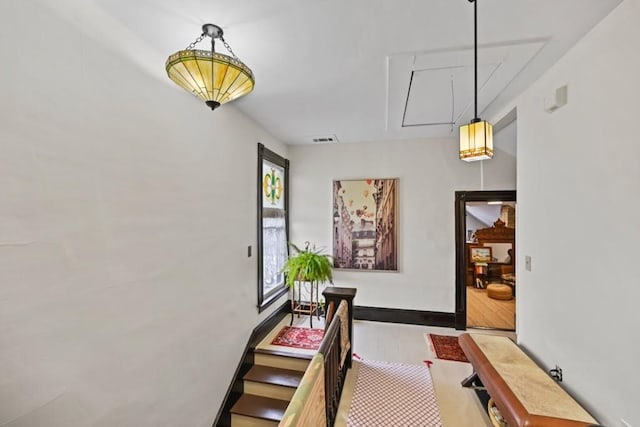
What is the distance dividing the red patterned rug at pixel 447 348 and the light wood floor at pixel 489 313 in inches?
28.4

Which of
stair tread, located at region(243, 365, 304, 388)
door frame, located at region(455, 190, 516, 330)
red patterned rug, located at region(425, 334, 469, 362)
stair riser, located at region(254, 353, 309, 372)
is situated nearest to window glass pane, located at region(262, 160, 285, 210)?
stair riser, located at region(254, 353, 309, 372)

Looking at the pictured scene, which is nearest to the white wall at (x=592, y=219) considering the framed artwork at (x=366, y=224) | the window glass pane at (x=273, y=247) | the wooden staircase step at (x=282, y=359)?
the framed artwork at (x=366, y=224)

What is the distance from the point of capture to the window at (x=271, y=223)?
3330 millimetres

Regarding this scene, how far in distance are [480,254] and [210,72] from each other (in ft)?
25.1

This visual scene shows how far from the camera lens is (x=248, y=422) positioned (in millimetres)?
2480

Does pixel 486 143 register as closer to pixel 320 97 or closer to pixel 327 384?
pixel 320 97

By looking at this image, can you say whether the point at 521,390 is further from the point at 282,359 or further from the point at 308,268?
the point at 308,268

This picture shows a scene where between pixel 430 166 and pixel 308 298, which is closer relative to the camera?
pixel 430 166

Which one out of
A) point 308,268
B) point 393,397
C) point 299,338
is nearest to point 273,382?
point 299,338

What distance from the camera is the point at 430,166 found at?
3928 millimetres

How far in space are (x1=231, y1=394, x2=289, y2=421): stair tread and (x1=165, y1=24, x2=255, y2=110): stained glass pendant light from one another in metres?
2.67

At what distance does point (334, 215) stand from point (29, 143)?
342 centimetres

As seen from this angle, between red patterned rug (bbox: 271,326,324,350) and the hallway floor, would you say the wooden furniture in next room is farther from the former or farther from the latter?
red patterned rug (bbox: 271,326,324,350)

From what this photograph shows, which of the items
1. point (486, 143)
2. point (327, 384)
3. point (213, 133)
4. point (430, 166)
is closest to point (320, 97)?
point (213, 133)
